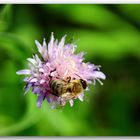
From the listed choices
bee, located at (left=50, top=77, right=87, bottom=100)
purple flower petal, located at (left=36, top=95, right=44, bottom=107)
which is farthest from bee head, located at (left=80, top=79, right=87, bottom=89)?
purple flower petal, located at (left=36, top=95, right=44, bottom=107)

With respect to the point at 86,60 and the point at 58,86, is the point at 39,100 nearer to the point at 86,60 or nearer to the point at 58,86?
the point at 58,86

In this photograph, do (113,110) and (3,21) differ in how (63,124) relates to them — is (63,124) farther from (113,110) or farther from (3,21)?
(3,21)

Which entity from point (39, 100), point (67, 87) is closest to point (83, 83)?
point (67, 87)

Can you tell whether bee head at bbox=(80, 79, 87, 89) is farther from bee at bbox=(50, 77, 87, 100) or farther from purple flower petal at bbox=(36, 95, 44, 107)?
purple flower petal at bbox=(36, 95, 44, 107)

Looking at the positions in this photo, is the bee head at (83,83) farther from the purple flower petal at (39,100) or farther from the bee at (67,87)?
the purple flower petal at (39,100)

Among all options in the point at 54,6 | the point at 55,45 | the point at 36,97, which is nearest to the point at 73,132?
the point at 36,97

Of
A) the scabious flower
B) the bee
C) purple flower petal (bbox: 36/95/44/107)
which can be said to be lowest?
purple flower petal (bbox: 36/95/44/107)

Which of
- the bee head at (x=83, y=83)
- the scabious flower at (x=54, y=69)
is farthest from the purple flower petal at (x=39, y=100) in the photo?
the bee head at (x=83, y=83)
